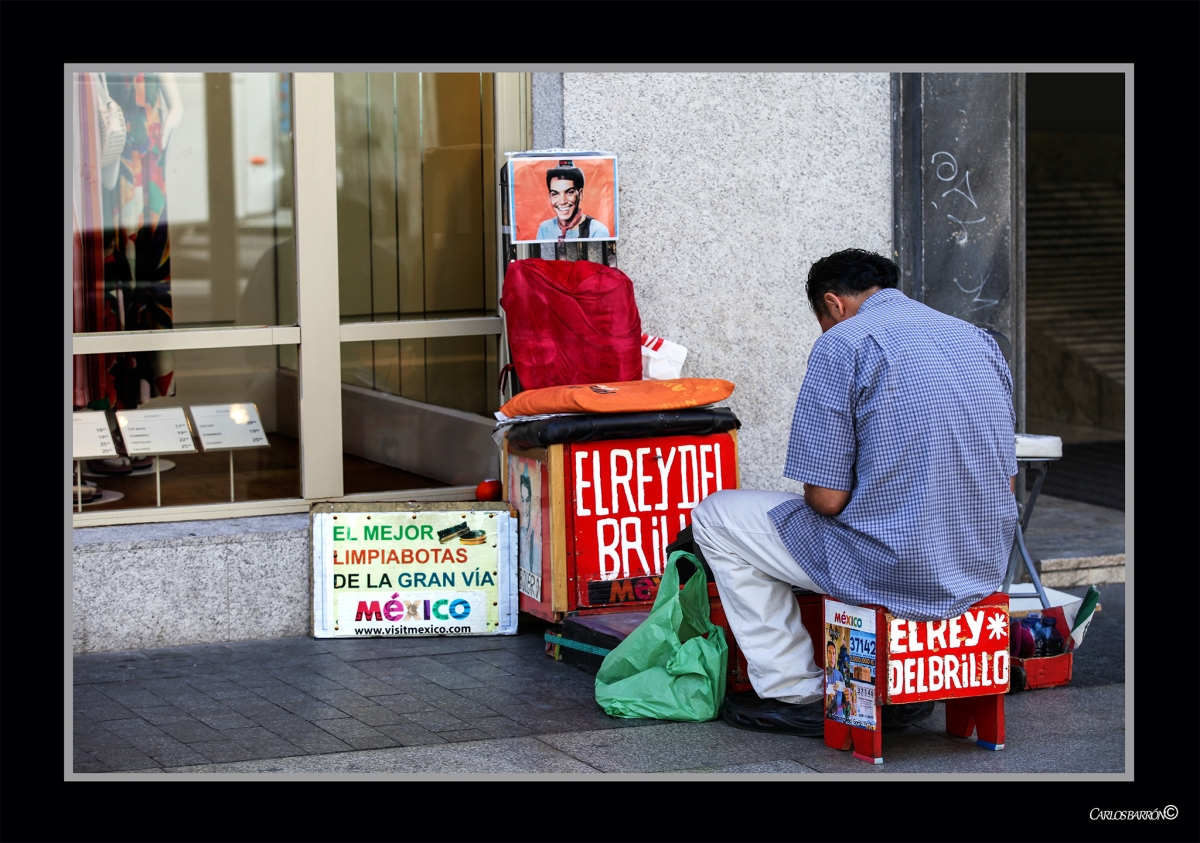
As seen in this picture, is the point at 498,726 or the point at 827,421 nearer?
the point at 827,421

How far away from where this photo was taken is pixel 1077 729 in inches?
188

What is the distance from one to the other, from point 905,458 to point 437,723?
1.69m

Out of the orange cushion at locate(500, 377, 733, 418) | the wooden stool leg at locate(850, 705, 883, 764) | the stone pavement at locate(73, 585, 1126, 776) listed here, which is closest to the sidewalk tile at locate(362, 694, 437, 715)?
the stone pavement at locate(73, 585, 1126, 776)

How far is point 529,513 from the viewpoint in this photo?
5750 millimetres

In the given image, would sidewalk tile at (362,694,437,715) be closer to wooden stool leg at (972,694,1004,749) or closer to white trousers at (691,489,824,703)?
white trousers at (691,489,824,703)

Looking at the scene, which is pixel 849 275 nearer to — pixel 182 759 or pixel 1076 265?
pixel 182 759

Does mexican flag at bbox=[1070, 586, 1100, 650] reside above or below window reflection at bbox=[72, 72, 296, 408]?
below

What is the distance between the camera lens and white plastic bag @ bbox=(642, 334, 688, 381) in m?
6.19

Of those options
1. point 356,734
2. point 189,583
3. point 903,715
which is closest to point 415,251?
point 189,583

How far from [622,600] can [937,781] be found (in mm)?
1832

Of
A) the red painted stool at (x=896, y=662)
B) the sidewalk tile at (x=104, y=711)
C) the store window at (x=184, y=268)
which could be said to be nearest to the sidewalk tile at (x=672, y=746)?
the red painted stool at (x=896, y=662)

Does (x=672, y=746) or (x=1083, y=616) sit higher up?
(x=1083, y=616)

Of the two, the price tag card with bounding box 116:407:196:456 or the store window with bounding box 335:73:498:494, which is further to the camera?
the store window with bounding box 335:73:498:494

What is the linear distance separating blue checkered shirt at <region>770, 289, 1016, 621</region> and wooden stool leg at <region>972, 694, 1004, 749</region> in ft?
1.33
